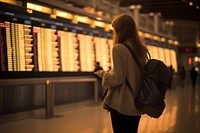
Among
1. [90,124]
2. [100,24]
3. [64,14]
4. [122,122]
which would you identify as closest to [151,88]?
[122,122]

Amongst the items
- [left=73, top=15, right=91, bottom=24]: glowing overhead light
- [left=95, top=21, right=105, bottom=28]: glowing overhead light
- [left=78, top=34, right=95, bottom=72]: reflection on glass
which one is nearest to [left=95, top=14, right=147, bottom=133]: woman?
[left=73, top=15, right=91, bottom=24]: glowing overhead light

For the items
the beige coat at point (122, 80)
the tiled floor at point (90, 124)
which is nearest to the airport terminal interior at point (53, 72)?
the tiled floor at point (90, 124)

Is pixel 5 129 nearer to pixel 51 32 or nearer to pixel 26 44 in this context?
pixel 26 44

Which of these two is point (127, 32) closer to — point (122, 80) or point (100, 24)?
point (122, 80)

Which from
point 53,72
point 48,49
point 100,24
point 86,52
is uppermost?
point 100,24

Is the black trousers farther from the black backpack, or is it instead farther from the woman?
the black backpack

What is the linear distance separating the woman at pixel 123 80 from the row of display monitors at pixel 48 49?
5.62 metres

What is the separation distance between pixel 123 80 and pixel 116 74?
8 cm

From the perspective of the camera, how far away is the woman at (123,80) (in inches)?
114

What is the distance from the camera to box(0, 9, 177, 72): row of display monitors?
8391 millimetres

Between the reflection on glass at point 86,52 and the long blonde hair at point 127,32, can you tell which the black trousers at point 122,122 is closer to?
the long blonde hair at point 127,32

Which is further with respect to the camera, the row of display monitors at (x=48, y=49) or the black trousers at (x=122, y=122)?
the row of display monitors at (x=48, y=49)

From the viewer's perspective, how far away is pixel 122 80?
2914mm

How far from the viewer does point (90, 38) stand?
498 inches
